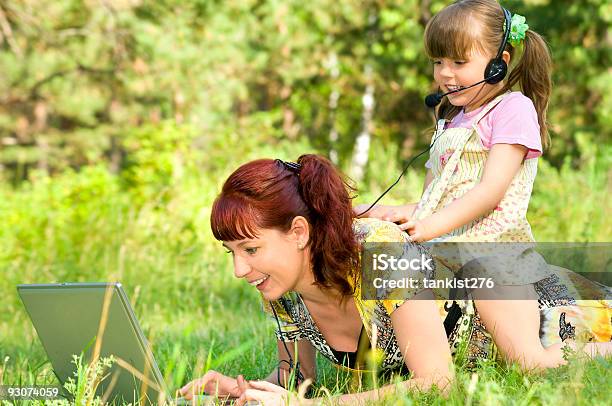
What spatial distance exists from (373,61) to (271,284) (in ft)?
37.9

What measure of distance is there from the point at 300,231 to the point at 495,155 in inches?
36.0

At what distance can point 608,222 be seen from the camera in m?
7.13

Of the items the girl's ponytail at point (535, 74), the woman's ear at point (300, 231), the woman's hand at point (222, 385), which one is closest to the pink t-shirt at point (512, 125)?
the girl's ponytail at point (535, 74)

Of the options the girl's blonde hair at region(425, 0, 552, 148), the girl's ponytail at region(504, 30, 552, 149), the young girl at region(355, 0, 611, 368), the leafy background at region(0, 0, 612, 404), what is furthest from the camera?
the leafy background at region(0, 0, 612, 404)

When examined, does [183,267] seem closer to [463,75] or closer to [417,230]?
[463,75]

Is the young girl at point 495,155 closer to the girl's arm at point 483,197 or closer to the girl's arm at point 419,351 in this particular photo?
the girl's arm at point 483,197

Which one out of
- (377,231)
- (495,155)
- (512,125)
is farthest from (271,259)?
(512,125)

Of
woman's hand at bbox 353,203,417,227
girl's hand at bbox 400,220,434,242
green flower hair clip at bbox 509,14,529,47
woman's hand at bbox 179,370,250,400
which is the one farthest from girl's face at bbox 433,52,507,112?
woman's hand at bbox 179,370,250,400

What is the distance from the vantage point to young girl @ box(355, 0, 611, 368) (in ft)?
10.4

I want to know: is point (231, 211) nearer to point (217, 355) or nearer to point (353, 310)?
point (353, 310)

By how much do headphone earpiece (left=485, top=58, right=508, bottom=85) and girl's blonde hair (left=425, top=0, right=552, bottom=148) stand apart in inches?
2.1

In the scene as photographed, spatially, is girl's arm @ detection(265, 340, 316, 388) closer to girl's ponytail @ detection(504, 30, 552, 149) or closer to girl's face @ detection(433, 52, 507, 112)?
girl's face @ detection(433, 52, 507, 112)

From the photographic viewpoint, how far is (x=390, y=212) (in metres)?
3.27

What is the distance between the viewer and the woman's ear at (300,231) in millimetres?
2672
